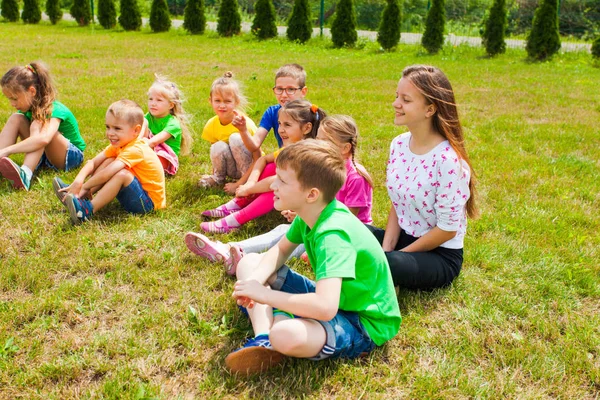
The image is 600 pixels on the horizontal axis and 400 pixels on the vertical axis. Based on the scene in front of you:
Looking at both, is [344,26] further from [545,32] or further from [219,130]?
[219,130]

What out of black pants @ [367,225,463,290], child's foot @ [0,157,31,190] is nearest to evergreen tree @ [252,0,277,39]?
child's foot @ [0,157,31,190]

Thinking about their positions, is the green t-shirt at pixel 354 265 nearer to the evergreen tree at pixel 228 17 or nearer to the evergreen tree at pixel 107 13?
→ the evergreen tree at pixel 228 17

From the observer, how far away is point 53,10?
75.8 feet

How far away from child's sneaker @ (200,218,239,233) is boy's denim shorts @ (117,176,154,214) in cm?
55

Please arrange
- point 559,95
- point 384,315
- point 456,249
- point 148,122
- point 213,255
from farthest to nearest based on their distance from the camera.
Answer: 1. point 559,95
2. point 148,122
3. point 213,255
4. point 456,249
5. point 384,315

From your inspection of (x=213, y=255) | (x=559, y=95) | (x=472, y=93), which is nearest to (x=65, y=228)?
(x=213, y=255)

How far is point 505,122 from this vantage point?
7.88 meters

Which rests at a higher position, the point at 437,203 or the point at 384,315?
the point at 437,203

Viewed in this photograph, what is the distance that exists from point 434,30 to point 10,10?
18296 mm

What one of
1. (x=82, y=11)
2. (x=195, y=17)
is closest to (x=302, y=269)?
(x=195, y=17)

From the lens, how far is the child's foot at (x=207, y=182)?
16.8 feet

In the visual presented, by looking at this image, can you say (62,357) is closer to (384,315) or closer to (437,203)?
(384,315)

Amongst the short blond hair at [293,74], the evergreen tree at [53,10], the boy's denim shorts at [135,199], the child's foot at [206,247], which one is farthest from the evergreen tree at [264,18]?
the child's foot at [206,247]

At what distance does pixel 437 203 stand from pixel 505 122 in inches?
209
